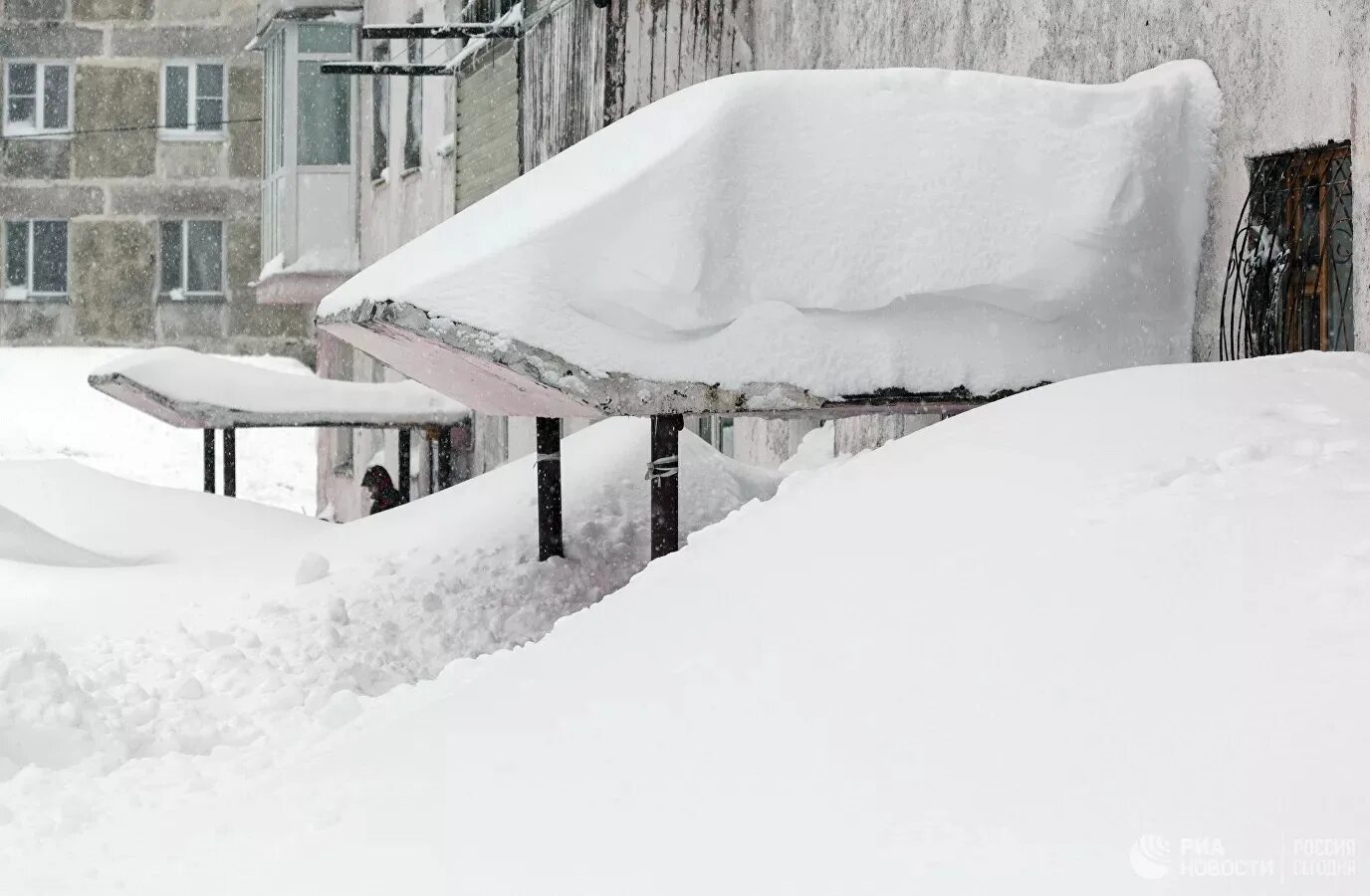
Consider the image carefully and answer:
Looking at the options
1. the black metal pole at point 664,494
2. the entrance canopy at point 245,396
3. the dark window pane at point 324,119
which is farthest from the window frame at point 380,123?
the black metal pole at point 664,494

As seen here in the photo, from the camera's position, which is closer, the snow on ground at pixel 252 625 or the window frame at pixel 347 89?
the snow on ground at pixel 252 625

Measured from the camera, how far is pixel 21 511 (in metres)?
11.6

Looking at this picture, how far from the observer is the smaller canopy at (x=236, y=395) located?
13086 mm

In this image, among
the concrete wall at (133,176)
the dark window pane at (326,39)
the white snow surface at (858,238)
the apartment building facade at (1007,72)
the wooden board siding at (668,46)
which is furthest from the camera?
the concrete wall at (133,176)

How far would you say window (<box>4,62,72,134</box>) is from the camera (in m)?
26.4

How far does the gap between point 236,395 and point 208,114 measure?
14454 millimetres

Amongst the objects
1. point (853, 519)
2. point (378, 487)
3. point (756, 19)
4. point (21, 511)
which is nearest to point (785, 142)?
point (853, 519)

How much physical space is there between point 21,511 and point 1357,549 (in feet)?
33.7

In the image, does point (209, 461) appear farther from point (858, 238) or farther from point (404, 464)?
point (858, 238)

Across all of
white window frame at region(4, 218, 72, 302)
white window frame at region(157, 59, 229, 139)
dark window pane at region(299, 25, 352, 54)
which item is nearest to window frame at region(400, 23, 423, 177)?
dark window pane at region(299, 25, 352, 54)

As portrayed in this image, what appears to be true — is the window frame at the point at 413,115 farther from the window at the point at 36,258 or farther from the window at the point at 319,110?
the window at the point at 36,258

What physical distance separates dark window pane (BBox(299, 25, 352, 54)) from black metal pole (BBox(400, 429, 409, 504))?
610 centimetres

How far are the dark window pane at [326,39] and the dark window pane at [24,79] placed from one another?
9.19 m

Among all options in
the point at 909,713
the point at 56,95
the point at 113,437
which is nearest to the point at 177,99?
the point at 56,95
